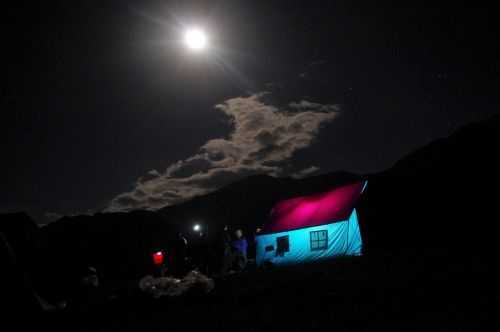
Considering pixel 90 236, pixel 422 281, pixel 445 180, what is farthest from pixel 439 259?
pixel 90 236

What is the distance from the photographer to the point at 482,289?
19.5ft

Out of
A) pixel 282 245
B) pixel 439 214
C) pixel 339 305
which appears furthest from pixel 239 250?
pixel 439 214

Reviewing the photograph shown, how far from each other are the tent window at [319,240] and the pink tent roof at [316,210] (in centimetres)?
46

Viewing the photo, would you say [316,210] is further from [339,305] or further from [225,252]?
[339,305]

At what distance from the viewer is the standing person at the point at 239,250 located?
1529 cm

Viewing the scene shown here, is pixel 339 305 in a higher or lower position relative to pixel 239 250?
lower

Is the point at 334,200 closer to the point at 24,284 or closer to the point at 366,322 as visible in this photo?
the point at 366,322

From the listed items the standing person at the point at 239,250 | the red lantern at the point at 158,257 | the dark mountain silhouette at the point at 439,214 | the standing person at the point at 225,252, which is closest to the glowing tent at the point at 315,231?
the dark mountain silhouette at the point at 439,214

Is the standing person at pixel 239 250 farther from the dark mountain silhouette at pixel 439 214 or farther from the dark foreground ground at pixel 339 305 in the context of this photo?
the dark mountain silhouette at pixel 439 214

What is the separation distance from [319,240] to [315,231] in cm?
46

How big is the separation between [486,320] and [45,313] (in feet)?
16.7

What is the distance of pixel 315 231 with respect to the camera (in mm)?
16422

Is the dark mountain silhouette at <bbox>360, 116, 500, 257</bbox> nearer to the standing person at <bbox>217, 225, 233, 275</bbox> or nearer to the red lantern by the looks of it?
the standing person at <bbox>217, 225, 233, 275</bbox>

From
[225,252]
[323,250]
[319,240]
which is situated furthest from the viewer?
[319,240]
